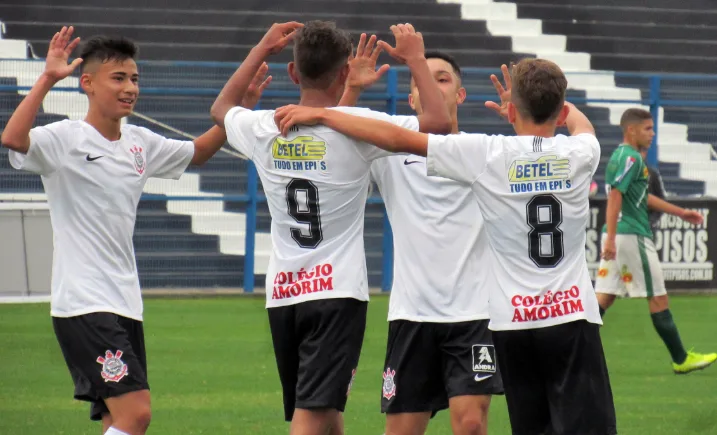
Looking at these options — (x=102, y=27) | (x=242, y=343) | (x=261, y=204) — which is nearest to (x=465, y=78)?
(x=261, y=204)

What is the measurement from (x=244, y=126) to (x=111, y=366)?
1137 millimetres

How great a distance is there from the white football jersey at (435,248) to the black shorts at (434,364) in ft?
0.19

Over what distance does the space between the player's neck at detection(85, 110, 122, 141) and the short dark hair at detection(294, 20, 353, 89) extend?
3.39ft

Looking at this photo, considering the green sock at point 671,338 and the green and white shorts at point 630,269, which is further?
the green and white shorts at point 630,269

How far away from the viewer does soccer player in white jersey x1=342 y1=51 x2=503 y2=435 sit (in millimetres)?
5559

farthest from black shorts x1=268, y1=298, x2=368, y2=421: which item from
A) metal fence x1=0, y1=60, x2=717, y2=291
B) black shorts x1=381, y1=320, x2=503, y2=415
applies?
metal fence x1=0, y1=60, x2=717, y2=291

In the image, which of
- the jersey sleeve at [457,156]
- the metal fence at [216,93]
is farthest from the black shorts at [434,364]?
the metal fence at [216,93]

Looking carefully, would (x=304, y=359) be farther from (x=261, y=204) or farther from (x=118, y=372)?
(x=261, y=204)

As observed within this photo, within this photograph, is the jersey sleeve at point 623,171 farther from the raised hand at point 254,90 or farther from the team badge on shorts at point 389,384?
the raised hand at point 254,90

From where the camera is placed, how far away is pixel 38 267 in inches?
585

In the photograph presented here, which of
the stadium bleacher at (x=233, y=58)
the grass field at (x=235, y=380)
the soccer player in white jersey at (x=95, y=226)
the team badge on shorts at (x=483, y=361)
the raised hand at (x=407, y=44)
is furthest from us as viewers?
the stadium bleacher at (x=233, y=58)

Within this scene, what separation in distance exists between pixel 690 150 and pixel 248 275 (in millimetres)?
6895

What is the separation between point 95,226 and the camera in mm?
5398

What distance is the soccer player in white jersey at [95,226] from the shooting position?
5281mm
